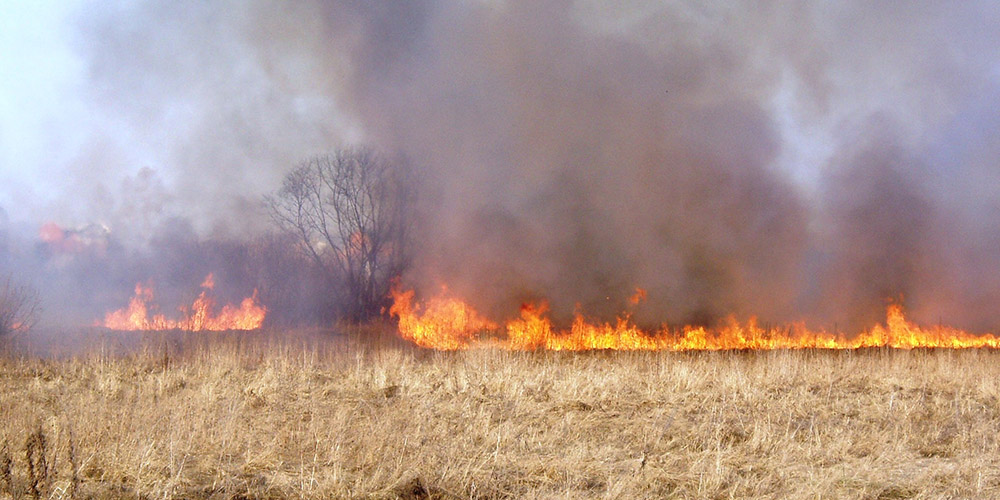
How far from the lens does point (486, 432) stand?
7.27 meters

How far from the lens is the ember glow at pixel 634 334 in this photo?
19.8m

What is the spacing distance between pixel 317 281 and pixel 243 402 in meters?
20.3

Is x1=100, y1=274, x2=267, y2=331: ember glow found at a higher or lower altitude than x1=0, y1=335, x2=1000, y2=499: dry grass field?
higher

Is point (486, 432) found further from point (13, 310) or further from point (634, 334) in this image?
point (13, 310)

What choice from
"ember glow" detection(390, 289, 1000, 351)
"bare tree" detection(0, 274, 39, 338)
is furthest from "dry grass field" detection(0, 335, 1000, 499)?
"ember glow" detection(390, 289, 1000, 351)

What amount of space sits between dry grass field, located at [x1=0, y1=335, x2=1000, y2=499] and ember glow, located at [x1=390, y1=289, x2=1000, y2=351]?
6745 millimetres

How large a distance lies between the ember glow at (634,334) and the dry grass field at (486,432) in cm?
674

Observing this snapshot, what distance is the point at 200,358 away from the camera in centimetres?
1367

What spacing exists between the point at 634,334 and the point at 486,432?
13.7 metres

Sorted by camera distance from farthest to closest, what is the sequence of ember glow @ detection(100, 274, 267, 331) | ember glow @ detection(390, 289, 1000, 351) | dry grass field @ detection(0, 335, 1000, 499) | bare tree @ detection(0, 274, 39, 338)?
ember glow @ detection(100, 274, 267, 331), ember glow @ detection(390, 289, 1000, 351), bare tree @ detection(0, 274, 39, 338), dry grass field @ detection(0, 335, 1000, 499)

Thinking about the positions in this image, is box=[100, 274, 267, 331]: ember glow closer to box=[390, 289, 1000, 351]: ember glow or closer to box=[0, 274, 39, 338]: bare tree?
box=[0, 274, 39, 338]: bare tree

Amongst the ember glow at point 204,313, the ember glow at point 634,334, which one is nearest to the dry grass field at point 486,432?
the ember glow at point 634,334

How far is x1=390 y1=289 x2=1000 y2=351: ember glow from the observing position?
65.0 ft

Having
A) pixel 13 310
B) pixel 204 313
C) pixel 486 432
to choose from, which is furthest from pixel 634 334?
pixel 13 310
